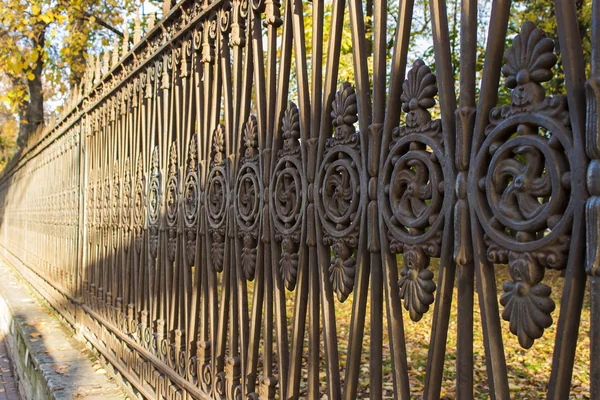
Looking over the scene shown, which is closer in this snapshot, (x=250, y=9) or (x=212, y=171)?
(x=250, y=9)

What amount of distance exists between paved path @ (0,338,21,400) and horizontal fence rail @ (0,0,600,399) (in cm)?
304

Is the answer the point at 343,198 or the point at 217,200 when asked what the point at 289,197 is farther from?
the point at 217,200

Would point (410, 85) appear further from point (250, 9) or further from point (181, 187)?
point (181, 187)

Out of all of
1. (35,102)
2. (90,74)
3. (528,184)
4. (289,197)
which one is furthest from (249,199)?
(35,102)

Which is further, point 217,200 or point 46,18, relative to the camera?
point 46,18

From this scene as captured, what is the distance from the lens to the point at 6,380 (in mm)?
6871

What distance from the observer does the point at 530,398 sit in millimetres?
4688

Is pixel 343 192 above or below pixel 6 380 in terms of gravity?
above

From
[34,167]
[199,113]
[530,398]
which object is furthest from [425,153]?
Result: [34,167]

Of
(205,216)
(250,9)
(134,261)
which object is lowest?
(134,261)

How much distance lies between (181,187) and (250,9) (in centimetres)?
113

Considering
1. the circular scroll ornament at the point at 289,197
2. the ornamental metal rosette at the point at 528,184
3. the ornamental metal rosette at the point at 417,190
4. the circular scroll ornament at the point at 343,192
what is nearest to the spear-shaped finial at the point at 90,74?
the circular scroll ornament at the point at 289,197

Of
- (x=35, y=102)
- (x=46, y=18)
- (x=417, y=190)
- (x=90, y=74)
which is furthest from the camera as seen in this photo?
(x=35, y=102)

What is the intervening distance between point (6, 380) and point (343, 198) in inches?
271
